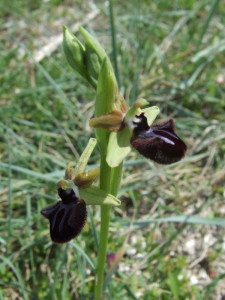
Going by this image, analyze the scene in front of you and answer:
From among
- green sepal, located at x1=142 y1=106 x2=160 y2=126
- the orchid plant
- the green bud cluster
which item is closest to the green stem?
the orchid plant

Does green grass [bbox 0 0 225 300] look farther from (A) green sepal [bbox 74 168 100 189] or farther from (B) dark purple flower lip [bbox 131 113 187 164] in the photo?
(B) dark purple flower lip [bbox 131 113 187 164]

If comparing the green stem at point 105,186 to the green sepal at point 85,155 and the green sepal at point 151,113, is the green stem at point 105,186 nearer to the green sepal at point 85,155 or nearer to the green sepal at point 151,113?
the green sepal at point 85,155

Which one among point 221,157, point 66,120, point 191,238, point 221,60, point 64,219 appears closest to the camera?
point 64,219

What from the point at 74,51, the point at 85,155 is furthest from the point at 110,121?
the point at 74,51

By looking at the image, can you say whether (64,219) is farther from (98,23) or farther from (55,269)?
(98,23)

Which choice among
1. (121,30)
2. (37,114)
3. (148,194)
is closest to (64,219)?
(148,194)

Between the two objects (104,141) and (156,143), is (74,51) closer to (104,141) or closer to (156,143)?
(104,141)
